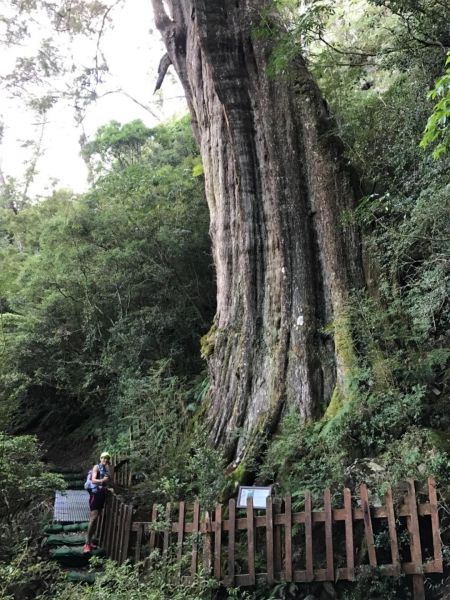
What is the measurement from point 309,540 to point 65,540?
4270 millimetres

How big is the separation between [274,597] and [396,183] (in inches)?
204

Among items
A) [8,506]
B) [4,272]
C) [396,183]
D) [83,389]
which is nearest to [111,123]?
[4,272]

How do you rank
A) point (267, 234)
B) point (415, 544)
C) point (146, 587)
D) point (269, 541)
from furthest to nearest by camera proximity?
point (267, 234) → point (269, 541) → point (146, 587) → point (415, 544)

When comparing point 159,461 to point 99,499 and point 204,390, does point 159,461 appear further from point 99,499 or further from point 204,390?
point 204,390

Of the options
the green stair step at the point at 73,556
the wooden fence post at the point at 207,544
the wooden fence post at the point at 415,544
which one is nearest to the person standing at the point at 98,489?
the green stair step at the point at 73,556

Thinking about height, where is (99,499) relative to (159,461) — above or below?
below

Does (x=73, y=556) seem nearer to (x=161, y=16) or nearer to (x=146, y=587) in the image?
(x=146, y=587)

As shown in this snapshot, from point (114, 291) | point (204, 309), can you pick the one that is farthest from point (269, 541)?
point (114, 291)

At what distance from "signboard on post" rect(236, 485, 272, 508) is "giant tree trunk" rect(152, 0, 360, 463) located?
1.39m

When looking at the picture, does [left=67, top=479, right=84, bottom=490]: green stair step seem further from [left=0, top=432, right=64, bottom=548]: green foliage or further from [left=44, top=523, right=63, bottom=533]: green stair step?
[left=0, top=432, right=64, bottom=548]: green foliage

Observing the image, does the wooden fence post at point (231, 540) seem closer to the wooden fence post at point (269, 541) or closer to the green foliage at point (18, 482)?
the wooden fence post at point (269, 541)

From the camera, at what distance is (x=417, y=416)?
503 centimetres

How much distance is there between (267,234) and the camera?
26.2 feet

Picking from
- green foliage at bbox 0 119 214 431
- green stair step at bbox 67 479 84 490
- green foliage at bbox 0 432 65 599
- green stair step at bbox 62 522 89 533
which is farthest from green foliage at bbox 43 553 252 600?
green foliage at bbox 0 119 214 431
